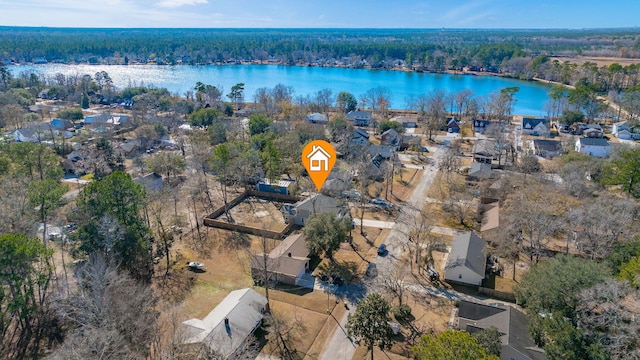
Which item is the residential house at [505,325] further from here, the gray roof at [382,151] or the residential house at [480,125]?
the residential house at [480,125]

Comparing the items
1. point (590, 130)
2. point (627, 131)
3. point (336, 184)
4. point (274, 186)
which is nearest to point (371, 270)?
A: point (336, 184)

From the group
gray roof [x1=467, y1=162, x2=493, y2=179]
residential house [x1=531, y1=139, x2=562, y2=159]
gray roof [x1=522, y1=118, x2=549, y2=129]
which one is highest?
gray roof [x1=522, y1=118, x2=549, y2=129]

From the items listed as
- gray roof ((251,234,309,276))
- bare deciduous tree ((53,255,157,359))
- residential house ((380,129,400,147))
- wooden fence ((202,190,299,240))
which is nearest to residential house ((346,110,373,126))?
residential house ((380,129,400,147))

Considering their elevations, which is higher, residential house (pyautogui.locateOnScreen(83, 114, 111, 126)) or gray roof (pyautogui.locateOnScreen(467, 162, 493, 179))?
residential house (pyautogui.locateOnScreen(83, 114, 111, 126))

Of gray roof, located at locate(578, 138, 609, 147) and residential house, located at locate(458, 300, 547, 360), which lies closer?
residential house, located at locate(458, 300, 547, 360)

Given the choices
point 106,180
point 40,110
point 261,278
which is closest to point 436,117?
point 261,278

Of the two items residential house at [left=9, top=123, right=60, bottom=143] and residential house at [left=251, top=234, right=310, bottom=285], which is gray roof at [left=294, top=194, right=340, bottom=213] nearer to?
residential house at [left=251, top=234, right=310, bottom=285]

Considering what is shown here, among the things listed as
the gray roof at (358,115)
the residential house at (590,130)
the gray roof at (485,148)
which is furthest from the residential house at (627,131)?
the gray roof at (358,115)
